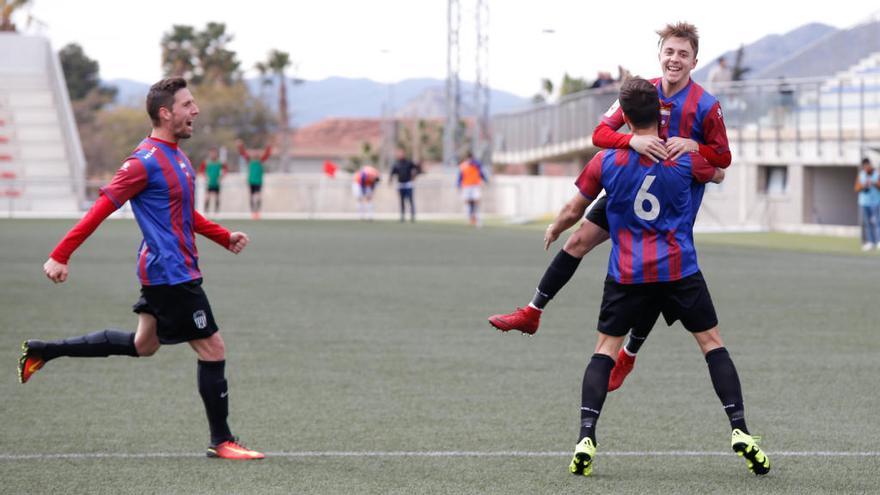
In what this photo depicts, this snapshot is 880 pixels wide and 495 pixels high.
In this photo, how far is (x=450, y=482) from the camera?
265 inches

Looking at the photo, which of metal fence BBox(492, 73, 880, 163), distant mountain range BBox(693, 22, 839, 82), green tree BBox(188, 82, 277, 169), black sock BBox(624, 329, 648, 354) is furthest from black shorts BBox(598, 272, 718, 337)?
green tree BBox(188, 82, 277, 169)

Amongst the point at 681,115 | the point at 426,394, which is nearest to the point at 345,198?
the point at 426,394

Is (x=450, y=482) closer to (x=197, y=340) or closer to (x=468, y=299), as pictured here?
(x=197, y=340)

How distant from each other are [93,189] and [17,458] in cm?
4835

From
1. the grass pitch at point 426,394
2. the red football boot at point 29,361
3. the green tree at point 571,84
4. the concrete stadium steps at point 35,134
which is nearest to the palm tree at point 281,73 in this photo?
the green tree at point 571,84

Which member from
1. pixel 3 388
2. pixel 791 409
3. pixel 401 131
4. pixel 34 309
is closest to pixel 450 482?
pixel 791 409

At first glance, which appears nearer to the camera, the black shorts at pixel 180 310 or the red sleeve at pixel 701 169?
the red sleeve at pixel 701 169

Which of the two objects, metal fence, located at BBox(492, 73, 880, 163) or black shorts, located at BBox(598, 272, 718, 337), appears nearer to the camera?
black shorts, located at BBox(598, 272, 718, 337)

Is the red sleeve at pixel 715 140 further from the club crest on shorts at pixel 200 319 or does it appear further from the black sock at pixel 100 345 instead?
the black sock at pixel 100 345

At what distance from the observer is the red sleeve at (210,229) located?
7480 mm

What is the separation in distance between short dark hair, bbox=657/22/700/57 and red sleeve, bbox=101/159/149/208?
255cm

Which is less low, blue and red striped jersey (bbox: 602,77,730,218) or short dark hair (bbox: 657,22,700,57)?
short dark hair (bbox: 657,22,700,57)

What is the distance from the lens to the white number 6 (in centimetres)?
670

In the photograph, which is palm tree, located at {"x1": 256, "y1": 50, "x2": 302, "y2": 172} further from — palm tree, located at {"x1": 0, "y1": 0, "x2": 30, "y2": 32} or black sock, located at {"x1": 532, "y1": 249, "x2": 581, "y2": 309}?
black sock, located at {"x1": 532, "y1": 249, "x2": 581, "y2": 309}
